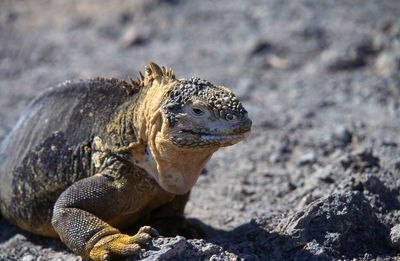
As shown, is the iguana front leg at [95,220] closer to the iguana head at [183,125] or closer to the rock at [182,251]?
the rock at [182,251]

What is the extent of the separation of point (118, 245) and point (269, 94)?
5435 millimetres

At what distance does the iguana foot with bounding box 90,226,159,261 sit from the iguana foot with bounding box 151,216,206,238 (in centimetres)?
88

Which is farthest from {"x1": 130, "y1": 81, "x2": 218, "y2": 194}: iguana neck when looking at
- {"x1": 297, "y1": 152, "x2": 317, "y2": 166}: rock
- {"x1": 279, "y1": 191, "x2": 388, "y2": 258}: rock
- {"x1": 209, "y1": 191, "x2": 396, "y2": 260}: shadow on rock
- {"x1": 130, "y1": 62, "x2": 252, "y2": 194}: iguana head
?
{"x1": 297, "y1": 152, "x2": 317, "y2": 166}: rock

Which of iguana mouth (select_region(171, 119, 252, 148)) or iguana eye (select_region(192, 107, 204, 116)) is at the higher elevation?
iguana eye (select_region(192, 107, 204, 116))

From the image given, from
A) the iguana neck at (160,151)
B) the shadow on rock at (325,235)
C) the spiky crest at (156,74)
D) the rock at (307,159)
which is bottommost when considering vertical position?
the shadow on rock at (325,235)

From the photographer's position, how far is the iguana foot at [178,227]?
441cm

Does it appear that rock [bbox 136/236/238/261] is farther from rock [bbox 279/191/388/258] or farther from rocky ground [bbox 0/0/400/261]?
rock [bbox 279/191/388/258]

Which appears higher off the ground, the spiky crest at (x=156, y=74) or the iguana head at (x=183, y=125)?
the spiky crest at (x=156, y=74)

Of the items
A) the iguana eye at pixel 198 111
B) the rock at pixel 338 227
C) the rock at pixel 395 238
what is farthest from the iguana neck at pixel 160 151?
the rock at pixel 395 238

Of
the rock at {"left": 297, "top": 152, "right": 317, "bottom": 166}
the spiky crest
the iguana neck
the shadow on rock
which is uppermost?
the spiky crest

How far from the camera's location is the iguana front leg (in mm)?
3484

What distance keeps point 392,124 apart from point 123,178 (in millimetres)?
4696

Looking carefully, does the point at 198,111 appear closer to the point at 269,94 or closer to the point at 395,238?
the point at 395,238

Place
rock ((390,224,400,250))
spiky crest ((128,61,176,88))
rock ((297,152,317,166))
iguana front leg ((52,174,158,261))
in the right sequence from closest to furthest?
iguana front leg ((52,174,158,261)), rock ((390,224,400,250)), spiky crest ((128,61,176,88)), rock ((297,152,317,166))
